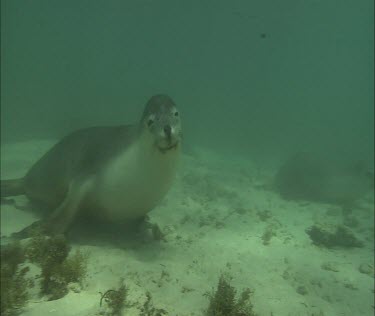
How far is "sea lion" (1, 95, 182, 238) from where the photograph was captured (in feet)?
14.0

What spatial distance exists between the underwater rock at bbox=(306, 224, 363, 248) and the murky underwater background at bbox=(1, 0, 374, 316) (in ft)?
0.72

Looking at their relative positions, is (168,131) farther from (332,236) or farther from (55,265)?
(332,236)

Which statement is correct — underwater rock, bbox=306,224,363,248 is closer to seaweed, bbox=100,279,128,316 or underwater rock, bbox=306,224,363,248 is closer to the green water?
seaweed, bbox=100,279,128,316

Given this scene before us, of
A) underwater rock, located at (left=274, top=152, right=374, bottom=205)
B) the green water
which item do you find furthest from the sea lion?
the green water

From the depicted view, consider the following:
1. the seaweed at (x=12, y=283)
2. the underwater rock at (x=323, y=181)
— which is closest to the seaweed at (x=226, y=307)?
the seaweed at (x=12, y=283)

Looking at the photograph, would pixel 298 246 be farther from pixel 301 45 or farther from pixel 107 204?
pixel 301 45

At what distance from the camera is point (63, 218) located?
4727 millimetres

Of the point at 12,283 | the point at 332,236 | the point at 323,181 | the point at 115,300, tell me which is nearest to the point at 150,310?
the point at 115,300

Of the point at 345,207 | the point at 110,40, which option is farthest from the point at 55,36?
the point at 345,207

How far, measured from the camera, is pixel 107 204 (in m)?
4.73

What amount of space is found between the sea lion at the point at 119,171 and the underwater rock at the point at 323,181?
619 centimetres

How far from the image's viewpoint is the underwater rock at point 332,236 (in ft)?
21.5

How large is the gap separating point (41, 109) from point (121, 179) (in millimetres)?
21329

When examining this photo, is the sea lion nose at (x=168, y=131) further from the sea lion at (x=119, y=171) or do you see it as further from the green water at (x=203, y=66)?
the green water at (x=203, y=66)
